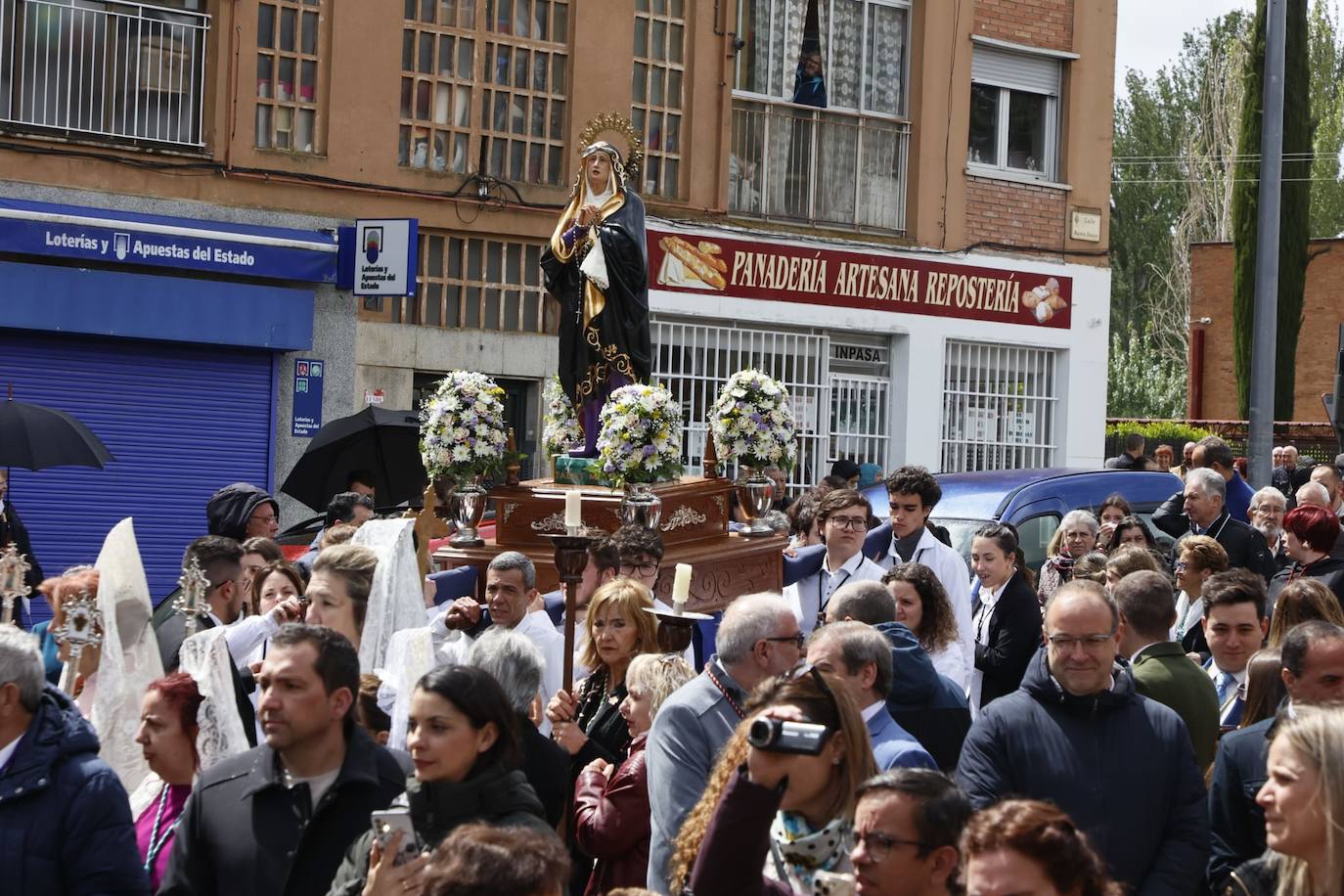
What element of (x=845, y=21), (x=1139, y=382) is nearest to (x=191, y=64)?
(x=845, y=21)

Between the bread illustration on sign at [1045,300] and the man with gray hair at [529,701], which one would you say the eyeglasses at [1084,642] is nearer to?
the man with gray hair at [529,701]

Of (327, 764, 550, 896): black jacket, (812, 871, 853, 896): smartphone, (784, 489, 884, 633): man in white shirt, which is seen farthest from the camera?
(784, 489, 884, 633): man in white shirt

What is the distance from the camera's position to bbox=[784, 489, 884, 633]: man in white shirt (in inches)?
355

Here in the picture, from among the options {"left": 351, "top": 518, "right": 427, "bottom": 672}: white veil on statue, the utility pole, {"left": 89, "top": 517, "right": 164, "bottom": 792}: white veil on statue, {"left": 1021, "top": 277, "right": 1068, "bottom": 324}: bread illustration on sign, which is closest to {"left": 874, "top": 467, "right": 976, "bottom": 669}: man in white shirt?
{"left": 351, "top": 518, "right": 427, "bottom": 672}: white veil on statue

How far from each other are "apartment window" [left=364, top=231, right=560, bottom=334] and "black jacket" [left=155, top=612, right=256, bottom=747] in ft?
33.1

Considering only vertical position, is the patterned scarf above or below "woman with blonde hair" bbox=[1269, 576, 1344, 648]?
below

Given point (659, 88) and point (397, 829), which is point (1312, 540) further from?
point (659, 88)

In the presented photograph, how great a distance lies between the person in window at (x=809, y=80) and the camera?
20.5m

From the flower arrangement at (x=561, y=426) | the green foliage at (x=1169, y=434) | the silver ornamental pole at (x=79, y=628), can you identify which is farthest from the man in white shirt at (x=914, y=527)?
the green foliage at (x=1169, y=434)

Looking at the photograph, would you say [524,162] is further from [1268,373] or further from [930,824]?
[930,824]

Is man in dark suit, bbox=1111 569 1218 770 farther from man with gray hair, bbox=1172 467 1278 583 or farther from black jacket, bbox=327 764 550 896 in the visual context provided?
man with gray hair, bbox=1172 467 1278 583

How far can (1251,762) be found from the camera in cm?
543

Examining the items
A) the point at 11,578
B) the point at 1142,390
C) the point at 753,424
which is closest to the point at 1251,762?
the point at 11,578

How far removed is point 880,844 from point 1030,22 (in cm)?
1902
